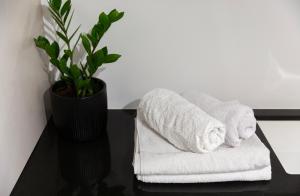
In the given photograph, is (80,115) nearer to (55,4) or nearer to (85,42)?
(85,42)

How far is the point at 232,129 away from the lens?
0.88 m

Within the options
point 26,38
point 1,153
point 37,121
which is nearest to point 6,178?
point 1,153

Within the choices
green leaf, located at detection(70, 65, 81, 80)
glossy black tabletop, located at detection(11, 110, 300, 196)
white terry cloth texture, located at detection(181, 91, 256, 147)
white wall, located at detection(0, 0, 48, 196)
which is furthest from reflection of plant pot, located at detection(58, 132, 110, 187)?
white terry cloth texture, located at detection(181, 91, 256, 147)

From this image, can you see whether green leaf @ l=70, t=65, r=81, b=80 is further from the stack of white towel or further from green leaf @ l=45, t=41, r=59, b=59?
the stack of white towel

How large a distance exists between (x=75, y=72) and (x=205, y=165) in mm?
447

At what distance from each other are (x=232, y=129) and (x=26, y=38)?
2.10ft

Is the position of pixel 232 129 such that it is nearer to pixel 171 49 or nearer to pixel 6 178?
pixel 171 49

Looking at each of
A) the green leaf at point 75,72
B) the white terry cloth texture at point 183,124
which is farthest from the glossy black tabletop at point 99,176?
the green leaf at point 75,72

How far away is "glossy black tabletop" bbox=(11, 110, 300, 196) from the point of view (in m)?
0.87

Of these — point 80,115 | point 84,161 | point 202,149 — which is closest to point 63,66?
point 80,115

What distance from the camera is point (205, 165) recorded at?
0.85 m

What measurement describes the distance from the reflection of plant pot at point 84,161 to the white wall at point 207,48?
24cm

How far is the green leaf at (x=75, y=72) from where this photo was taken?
3.10ft

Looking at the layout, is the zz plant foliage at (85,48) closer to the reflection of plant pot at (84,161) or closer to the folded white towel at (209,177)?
the reflection of plant pot at (84,161)
